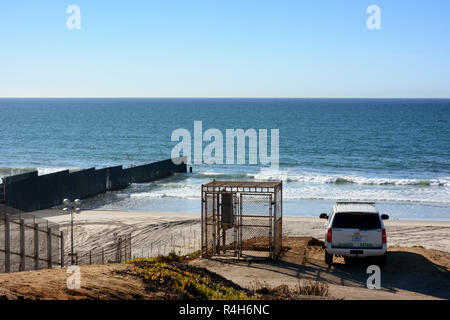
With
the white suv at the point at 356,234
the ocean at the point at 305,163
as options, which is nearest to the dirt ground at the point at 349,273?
the white suv at the point at 356,234

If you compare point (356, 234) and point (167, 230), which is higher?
point (356, 234)

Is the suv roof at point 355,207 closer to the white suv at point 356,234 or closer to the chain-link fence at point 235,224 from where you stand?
the white suv at point 356,234

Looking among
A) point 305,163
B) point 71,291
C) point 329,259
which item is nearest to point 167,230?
point 329,259

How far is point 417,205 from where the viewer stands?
3406cm

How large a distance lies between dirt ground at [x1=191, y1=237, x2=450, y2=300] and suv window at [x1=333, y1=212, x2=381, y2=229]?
3.93 ft

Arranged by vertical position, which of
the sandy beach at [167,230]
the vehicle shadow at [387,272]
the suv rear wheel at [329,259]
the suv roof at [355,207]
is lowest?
the sandy beach at [167,230]

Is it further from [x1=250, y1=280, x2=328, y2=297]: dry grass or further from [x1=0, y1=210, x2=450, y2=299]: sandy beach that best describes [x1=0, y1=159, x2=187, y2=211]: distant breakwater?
[x1=250, y1=280, x2=328, y2=297]: dry grass

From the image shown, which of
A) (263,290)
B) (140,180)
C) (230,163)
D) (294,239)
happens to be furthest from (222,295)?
(230,163)

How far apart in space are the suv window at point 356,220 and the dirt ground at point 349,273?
1.20 meters

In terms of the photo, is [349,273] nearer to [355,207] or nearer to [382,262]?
[382,262]

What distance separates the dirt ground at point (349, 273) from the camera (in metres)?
12.5

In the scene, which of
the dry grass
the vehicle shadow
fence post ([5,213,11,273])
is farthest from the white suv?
fence post ([5,213,11,273])

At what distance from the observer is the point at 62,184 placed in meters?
33.2

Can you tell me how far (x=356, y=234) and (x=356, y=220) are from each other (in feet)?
1.26
